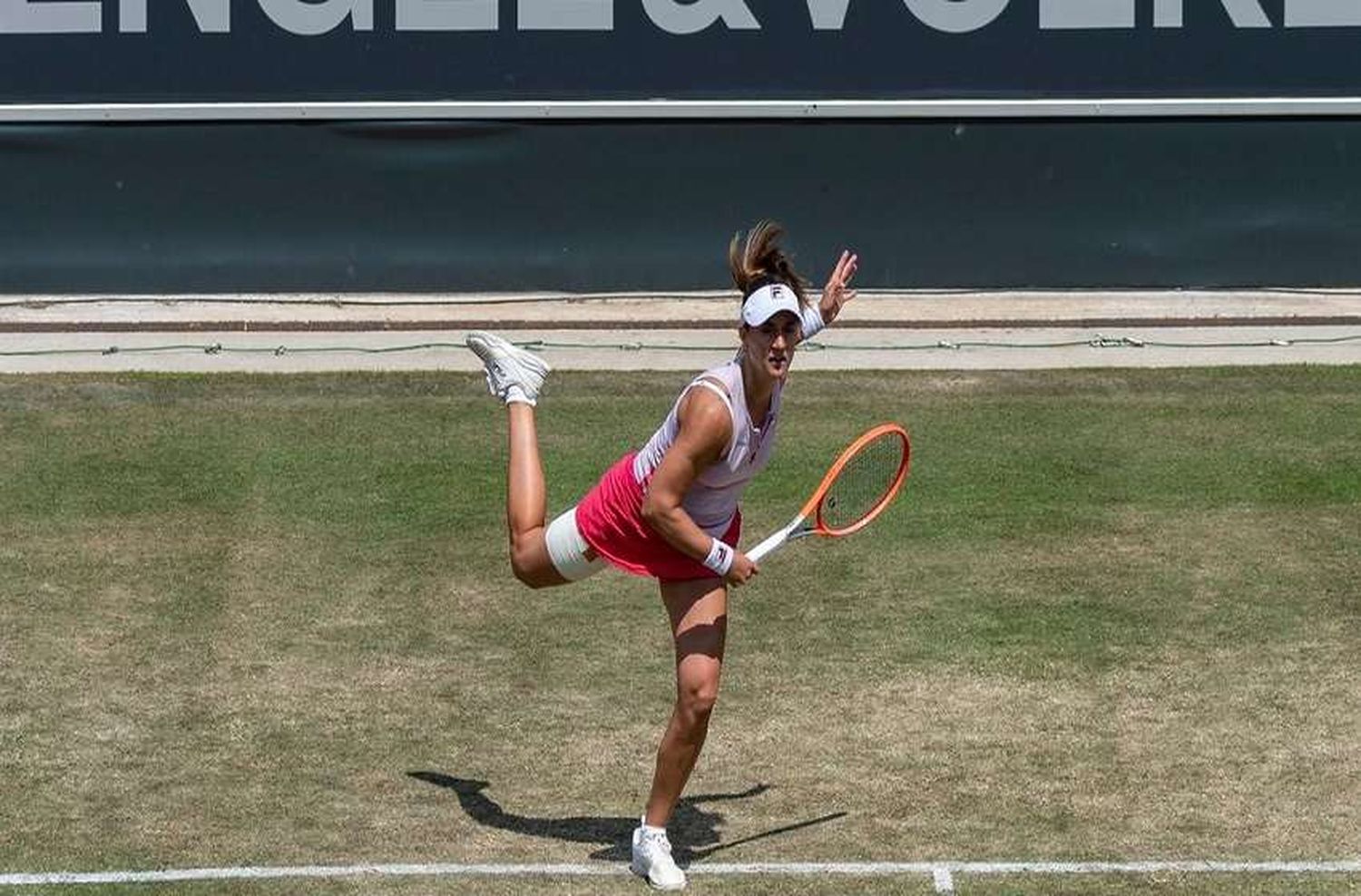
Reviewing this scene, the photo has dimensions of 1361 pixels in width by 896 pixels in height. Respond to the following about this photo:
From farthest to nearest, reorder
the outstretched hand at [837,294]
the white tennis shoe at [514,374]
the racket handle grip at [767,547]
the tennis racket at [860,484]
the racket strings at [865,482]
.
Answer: the white tennis shoe at [514,374], the racket strings at [865,482], the tennis racket at [860,484], the outstretched hand at [837,294], the racket handle grip at [767,547]

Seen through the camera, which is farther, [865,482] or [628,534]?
[865,482]

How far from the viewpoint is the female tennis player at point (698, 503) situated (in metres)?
7.72

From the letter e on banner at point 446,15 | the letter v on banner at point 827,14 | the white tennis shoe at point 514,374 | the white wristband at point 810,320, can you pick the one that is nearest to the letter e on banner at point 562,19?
the letter e on banner at point 446,15

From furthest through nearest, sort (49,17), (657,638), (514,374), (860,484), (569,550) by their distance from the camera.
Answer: (49,17) → (657,638) → (514,374) → (860,484) → (569,550)

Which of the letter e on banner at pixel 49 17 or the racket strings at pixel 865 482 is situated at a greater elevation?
the letter e on banner at pixel 49 17

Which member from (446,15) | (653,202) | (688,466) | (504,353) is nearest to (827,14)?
(653,202)

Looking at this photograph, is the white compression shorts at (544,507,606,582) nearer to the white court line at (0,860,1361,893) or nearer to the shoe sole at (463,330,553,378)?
the shoe sole at (463,330,553,378)

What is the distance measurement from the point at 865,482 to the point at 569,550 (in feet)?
3.67

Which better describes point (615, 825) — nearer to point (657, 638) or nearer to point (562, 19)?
point (657, 638)

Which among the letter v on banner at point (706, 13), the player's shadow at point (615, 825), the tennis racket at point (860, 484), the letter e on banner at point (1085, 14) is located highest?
the letter v on banner at point (706, 13)

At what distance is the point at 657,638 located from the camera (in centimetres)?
1041

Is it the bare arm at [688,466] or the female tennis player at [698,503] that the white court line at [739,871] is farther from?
the bare arm at [688,466]

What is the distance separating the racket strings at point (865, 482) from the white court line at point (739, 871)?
126cm

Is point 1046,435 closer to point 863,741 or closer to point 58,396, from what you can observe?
point 863,741
